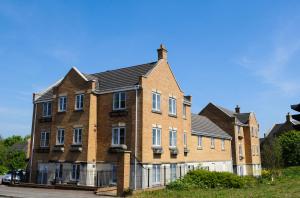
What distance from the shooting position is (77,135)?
3039 cm

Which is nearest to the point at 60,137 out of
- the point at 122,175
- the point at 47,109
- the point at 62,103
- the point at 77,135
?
the point at 77,135

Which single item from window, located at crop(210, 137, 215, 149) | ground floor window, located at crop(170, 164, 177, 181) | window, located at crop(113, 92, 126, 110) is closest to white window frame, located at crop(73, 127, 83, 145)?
window, located at crop(113, 92, 126, 110)

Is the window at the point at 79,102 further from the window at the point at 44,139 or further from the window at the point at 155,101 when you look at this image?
the window at the point at 155,101

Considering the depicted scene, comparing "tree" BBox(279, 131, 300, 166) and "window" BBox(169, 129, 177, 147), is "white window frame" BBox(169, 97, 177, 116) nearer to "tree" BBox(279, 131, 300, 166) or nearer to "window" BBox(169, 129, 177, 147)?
"window" BBox(169, 129, 177, 147)

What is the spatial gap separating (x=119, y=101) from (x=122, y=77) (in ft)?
10.1

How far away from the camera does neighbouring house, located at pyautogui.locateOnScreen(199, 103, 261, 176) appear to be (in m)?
49.7

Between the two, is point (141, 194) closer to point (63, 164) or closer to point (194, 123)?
point (63, 164)

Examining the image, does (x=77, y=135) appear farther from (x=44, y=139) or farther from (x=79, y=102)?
(x=44, y=139)

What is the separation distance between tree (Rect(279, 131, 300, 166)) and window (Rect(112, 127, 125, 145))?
4184cm

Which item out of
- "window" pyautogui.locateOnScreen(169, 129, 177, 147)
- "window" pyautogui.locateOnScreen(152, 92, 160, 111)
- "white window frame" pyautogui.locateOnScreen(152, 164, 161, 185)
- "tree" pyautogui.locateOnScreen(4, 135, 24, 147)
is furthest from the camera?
"tree" pyautogui.locateOnScreen(4, 135, 24, 147)

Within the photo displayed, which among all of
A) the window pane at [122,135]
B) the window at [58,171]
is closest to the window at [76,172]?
the window at [58,171]

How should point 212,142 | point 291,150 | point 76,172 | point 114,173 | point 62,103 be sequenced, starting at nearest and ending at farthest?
1. point 114,173
2. point 76,172
3. point 62,103
4. point 212,142
5. point 291,150

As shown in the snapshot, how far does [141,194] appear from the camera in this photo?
74.0ft

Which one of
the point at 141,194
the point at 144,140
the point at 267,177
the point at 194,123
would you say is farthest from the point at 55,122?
the point at 267,177
